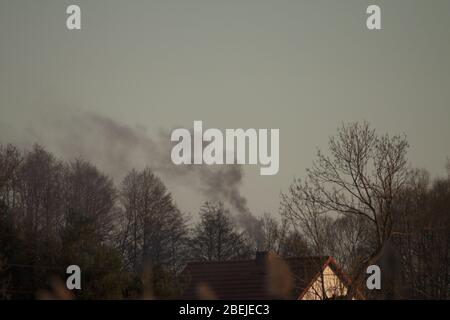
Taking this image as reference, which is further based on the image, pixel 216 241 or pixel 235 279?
pixel 216 241

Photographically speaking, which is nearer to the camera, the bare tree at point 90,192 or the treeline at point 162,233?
the treeline at point 162,233

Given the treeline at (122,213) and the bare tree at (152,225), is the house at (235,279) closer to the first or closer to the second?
the treeline at (122,213)

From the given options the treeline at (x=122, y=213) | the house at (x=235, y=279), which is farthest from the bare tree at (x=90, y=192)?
the house at (x=235, y=279)

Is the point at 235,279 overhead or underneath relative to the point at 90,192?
underneath

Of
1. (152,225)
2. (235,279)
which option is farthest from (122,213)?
(235,279)

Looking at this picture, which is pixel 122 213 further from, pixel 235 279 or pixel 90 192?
pixel 235 279

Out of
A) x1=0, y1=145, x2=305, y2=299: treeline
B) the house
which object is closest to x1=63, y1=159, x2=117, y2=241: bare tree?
x1=0, y1=145, x2=305, y2=299: treeline

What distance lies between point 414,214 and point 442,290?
4.01 m

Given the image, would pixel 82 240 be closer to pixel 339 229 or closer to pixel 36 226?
pixel 339 229

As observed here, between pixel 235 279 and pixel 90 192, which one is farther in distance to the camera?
pixel 90 192

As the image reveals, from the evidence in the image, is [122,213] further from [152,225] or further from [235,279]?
[235,279]

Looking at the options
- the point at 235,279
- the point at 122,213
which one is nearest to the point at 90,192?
the point at 122,213

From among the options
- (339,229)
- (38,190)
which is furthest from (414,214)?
(38,190)
